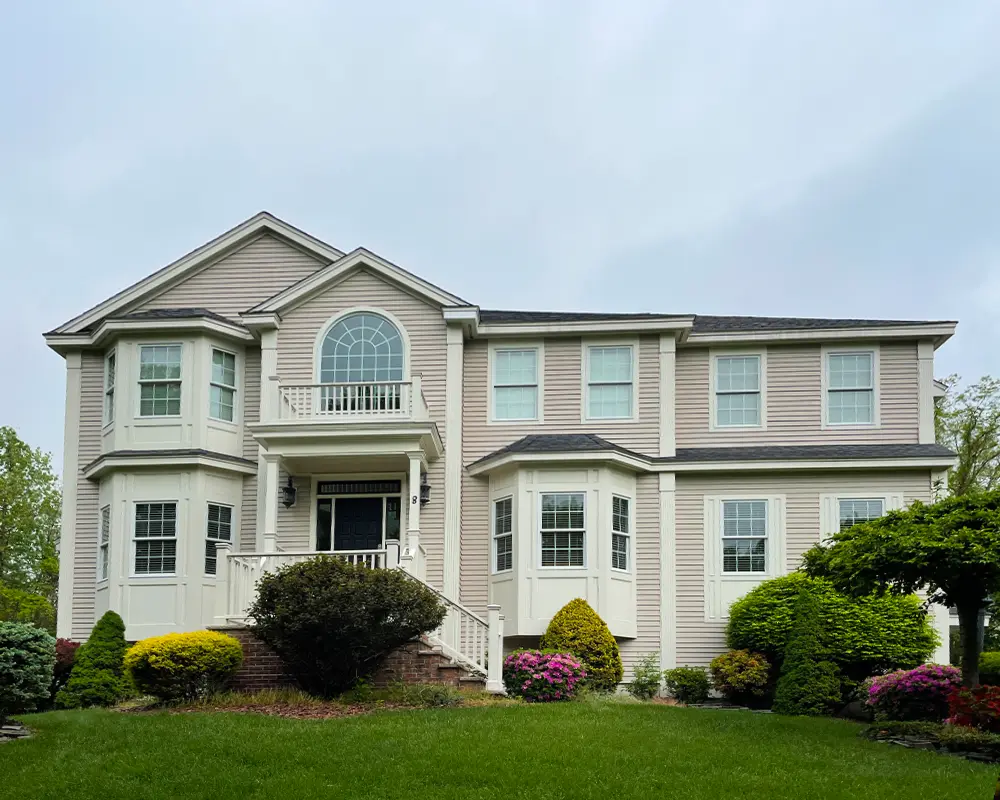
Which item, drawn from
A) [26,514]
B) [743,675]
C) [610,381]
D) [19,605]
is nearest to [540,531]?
[610,381]

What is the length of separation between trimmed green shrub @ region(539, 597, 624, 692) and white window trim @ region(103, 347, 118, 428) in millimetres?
9215

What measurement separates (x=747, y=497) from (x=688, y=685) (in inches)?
145

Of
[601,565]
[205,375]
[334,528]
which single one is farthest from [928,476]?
[205,375]

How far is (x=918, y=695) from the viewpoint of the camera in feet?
57.6

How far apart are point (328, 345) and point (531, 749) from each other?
39.5ft

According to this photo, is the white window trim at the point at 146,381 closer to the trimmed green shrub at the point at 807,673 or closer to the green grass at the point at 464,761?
the green grass at the point at 464,761

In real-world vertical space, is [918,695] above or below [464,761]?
above

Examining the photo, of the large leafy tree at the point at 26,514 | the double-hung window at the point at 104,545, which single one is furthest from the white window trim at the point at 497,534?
the large leafy tree at the point at 26,514

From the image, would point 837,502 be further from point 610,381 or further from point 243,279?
point 243,279

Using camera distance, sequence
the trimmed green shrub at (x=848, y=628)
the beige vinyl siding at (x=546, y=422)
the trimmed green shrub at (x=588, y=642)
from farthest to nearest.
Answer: the beige vinyl siding at (x=546, y=422) < the trimmed green shrub at (x=848, y=628) < the trimmed green shrub at (x=588, y=642)

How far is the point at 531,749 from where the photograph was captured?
13.3 m

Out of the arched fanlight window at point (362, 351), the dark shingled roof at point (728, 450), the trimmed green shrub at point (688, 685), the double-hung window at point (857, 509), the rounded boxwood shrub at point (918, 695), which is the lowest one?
the trimmed green shrub at point (688, 685)

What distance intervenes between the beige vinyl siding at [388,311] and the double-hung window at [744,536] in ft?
17.4

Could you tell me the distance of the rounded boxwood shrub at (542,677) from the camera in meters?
18.6
